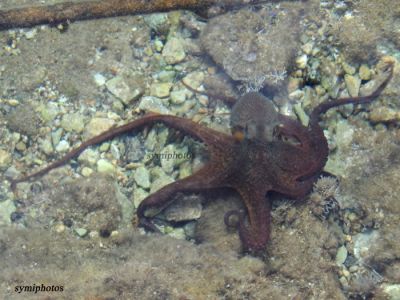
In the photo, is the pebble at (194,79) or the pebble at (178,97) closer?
the pebble at (178,97)

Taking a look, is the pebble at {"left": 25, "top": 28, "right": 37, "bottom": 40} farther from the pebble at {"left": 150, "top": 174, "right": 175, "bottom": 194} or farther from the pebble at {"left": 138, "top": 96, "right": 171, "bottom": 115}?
the pebble at {"left": 150, "top": 174, "right": 175, "bottom": 194}

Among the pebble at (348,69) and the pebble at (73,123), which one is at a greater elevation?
the pebble at (348,69)

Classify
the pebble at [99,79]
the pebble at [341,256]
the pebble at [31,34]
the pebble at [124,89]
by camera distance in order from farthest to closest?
1. the pebble at [31,34]
2. the pebble at [99,79]
3. the pebble at [124,89]
4. the pebble at [341,256]

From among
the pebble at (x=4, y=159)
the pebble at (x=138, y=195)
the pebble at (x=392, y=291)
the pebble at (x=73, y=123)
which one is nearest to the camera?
the pebble at (x=392, y=291)

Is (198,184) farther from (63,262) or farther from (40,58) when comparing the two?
(40,58)

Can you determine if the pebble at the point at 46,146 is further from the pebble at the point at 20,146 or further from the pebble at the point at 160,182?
the pebble at the point at 160,182

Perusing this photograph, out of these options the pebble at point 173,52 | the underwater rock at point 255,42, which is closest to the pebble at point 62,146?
the pebble at point 173,52

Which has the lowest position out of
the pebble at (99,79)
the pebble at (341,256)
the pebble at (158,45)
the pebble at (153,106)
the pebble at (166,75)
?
the pebble at (341,256)

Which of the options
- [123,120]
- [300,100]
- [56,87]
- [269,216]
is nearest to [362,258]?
[269,216]
